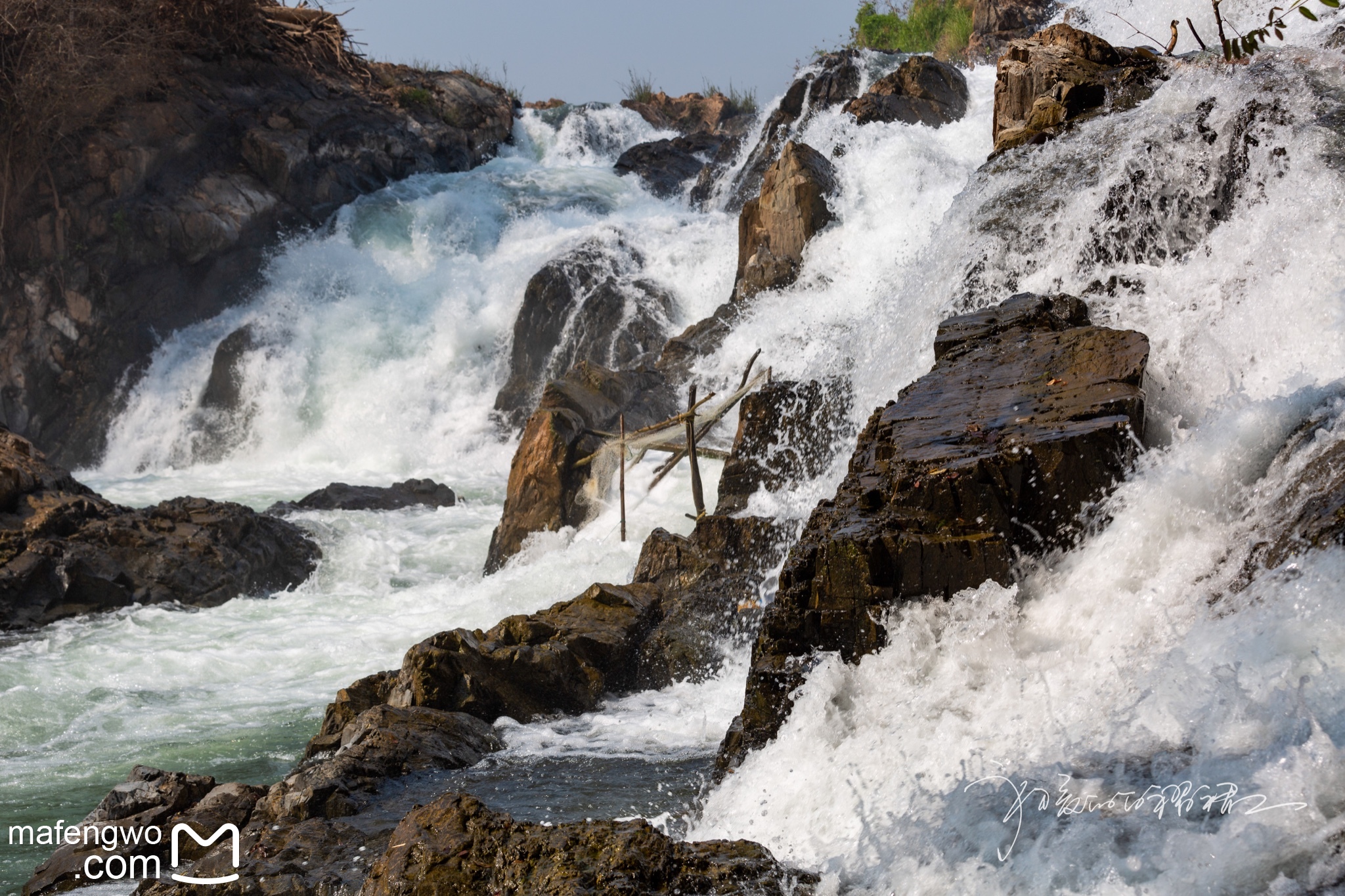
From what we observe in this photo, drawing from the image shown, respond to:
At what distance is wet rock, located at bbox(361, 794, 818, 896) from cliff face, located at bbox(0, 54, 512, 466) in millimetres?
17736

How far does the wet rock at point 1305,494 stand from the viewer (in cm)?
358

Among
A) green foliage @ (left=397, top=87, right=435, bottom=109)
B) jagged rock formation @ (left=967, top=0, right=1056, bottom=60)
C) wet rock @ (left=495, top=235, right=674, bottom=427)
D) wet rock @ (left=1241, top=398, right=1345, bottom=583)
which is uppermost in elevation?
green foliage @ (left=397, top=87, right=435, bottom=109)

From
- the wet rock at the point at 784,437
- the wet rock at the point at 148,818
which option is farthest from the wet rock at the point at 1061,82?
the wet rock at the point at 148,818

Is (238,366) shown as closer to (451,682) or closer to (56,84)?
(56,84)

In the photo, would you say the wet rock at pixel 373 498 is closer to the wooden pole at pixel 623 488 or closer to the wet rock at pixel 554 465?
the wet rock at pixel 554 465

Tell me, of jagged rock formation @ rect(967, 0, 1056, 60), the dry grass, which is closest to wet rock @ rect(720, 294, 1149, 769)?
the dry grass

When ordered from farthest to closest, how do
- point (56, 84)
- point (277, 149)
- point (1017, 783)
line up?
point (277, 149), point (56, 84), point (1017, 783)

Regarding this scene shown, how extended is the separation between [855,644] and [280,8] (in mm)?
23143

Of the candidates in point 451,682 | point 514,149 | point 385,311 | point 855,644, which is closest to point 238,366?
point 385,311

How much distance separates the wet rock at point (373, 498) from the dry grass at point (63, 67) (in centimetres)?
845

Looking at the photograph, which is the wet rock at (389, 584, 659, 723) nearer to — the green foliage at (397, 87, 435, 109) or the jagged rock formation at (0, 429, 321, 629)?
the jagged rock formation at (0, 429, 321, 629)

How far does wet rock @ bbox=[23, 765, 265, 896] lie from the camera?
4.76 metres

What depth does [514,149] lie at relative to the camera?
27797 mm
